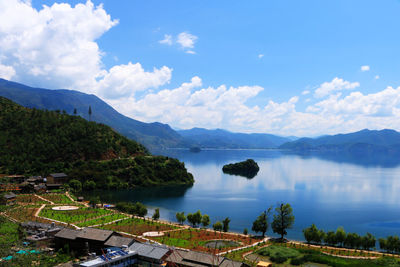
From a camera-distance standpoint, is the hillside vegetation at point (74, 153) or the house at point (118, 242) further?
the hillside vegetation at point (74, 153)

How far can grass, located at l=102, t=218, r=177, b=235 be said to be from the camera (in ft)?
145

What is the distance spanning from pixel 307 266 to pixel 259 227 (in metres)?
15.1

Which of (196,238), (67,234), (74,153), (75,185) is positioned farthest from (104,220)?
(74,153)

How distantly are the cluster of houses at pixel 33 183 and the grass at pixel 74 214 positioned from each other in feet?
65.2

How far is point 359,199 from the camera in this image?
263ft

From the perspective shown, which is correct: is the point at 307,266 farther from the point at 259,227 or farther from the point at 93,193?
the point at 93,193

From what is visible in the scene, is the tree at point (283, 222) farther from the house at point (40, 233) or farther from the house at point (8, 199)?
the house at point (8, 199)

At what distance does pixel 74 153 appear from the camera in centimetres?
10262

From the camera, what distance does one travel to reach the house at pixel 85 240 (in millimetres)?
33500

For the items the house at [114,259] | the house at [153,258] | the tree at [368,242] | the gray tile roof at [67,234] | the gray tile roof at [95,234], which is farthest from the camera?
the tree at [368,242]

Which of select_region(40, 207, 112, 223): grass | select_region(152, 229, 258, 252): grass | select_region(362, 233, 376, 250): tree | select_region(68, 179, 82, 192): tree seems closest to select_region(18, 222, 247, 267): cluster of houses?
select_region(152, 229, 258, 252): grass

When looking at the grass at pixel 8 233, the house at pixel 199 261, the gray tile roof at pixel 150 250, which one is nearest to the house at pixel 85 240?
the gray tile roof at pixel 150 250

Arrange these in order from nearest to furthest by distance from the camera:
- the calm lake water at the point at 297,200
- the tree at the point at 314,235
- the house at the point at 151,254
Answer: the house at the point at 151,254 < the tree at the point at 314,235 < the calm lake water at the point at 297,200

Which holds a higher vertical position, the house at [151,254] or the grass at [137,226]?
the house at [151,254]
